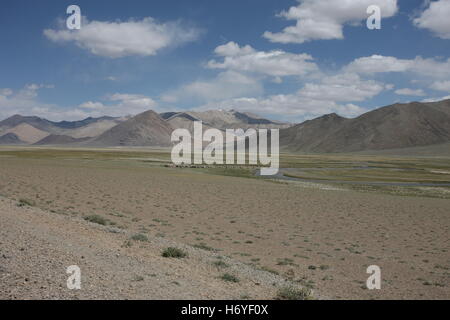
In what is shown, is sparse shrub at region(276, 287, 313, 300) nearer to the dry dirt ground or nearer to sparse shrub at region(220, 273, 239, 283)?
the dry dirt ground

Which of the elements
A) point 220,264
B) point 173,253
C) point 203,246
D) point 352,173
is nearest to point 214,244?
point 203,246

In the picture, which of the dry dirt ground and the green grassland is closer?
the dry dirt ground

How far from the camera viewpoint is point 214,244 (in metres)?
15.2

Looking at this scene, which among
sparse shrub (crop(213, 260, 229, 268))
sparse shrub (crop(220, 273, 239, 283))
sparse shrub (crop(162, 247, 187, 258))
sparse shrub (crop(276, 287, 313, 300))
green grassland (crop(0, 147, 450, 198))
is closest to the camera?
sparse shrub (crop(276, 287, 313, 300))

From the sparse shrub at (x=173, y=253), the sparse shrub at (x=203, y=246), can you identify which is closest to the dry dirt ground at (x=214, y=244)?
the sparse shrub at (x=203, y=246)

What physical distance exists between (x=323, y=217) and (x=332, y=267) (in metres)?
9.69

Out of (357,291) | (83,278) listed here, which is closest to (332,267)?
(357,291)

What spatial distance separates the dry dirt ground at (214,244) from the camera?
830 centimetres

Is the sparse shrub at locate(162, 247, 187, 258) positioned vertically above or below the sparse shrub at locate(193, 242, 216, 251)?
above

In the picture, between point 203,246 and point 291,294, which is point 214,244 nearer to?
point 203,246

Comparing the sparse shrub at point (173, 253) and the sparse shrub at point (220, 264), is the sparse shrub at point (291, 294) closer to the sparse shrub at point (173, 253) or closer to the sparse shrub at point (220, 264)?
the sparse shrub at point (220, 264)

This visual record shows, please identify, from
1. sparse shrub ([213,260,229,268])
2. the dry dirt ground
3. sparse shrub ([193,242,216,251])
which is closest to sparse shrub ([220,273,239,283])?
the dry dirt ground

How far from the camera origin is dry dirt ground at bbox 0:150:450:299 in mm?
8297

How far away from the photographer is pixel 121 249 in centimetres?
1095
